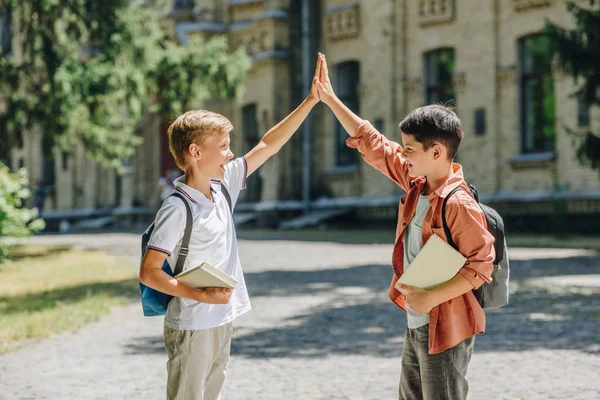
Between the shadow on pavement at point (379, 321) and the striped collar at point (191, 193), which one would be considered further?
the shadow on pavement at point (379, 321)

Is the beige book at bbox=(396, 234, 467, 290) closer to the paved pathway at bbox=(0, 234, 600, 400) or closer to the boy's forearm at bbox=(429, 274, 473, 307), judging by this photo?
the boy's forearm at bbox=(429, 274, 473, 307)

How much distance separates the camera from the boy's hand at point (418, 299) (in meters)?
3.35

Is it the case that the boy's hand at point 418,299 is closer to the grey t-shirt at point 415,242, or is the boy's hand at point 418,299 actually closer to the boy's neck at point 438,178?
the grey t-shirt at point 415,242

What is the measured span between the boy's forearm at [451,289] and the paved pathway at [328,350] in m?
2.42

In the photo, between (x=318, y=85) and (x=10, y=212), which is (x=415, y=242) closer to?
(x=318, y=85)

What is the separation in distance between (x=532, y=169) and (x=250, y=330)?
14290 millimetres

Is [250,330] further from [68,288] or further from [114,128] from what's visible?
[114,128]

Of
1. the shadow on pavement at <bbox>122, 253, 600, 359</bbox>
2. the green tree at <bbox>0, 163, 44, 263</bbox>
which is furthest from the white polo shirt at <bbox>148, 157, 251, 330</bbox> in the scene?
the green tree at <bbox>0, 163, 44, 263</bbox>

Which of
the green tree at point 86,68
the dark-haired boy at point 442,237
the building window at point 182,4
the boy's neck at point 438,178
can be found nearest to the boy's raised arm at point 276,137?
the dark-haired boy at point 442,237

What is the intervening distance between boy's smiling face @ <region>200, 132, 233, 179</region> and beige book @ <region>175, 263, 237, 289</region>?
19.4 inches

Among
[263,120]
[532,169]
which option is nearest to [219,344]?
[532,169]

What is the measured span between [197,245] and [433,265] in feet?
3.21

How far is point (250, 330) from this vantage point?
841 cm

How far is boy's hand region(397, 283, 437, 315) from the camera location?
335 centimetres
